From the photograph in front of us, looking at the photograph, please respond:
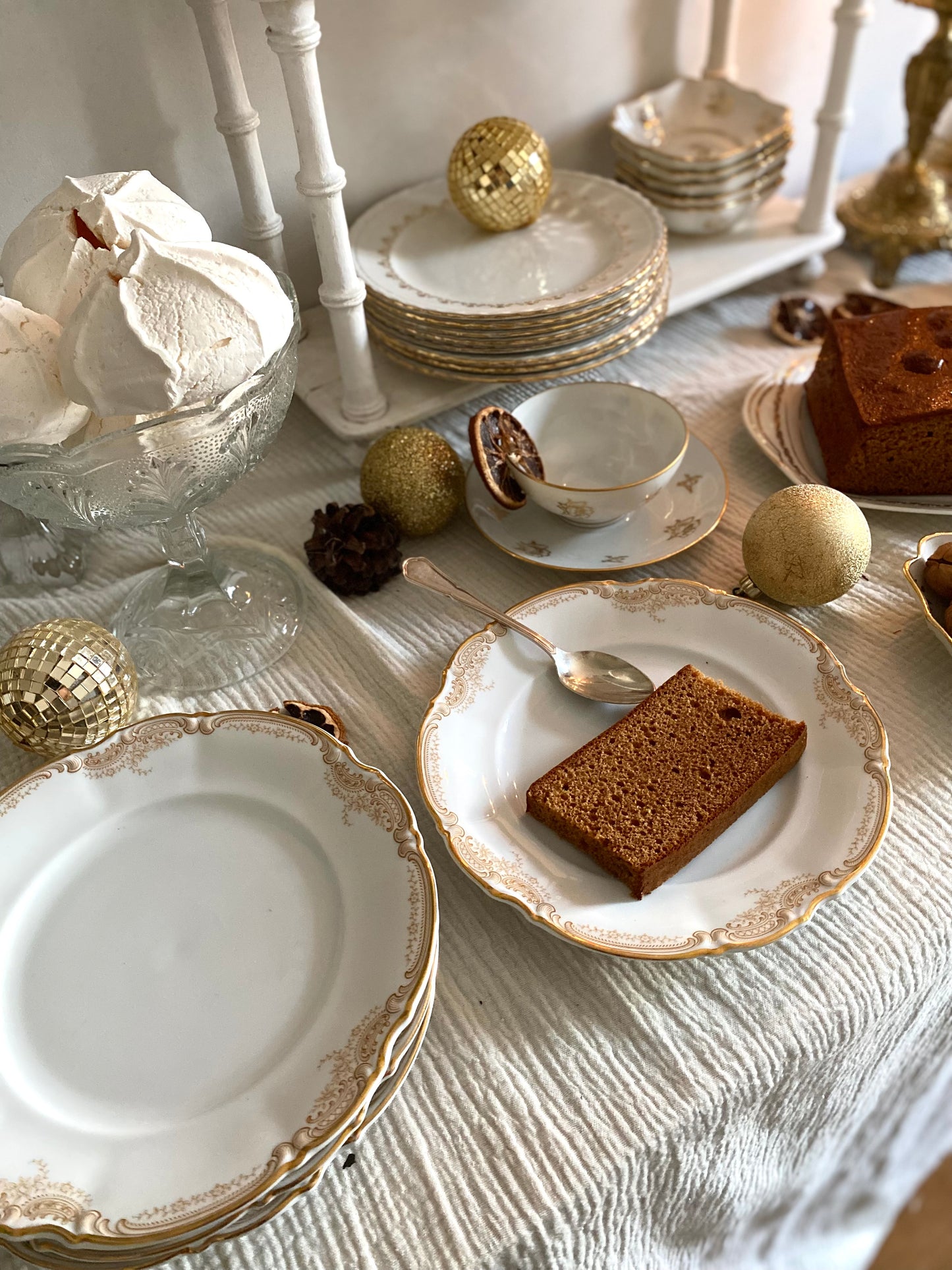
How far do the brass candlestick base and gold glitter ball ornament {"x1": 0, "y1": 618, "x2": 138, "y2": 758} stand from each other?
881mm

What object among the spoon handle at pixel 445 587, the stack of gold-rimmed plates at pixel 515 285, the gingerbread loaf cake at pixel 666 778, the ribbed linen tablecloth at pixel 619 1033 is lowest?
the ribbed linen tablecloth at pixel 619 1033

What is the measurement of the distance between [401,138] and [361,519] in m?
0.42

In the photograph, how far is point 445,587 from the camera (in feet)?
2.24

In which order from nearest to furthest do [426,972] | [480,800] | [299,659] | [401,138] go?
[426,972] < [480,800] < [299,659] < [401,138]

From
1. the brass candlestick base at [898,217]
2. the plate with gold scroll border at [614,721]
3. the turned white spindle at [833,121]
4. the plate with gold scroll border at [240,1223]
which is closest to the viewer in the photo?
the plate with gold scroll border at [240,1223]

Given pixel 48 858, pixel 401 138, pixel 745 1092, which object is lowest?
pixel 745 1092

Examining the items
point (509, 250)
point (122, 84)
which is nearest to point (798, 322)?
point (509, 250)

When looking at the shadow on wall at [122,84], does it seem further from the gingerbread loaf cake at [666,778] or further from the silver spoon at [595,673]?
the gingerbread loaf cake at [666,778]

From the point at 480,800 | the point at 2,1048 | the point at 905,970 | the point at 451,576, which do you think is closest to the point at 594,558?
the point at 451,576

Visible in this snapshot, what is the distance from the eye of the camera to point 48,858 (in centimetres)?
54

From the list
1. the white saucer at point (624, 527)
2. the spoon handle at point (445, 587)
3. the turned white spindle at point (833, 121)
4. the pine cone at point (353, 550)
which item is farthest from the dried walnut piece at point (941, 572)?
the turned white spindle at point (833, 121)

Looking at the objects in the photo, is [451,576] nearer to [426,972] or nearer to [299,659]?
[299,659]

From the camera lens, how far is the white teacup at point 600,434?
74cm

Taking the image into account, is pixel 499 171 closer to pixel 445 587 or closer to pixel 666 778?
pixel 445 587
